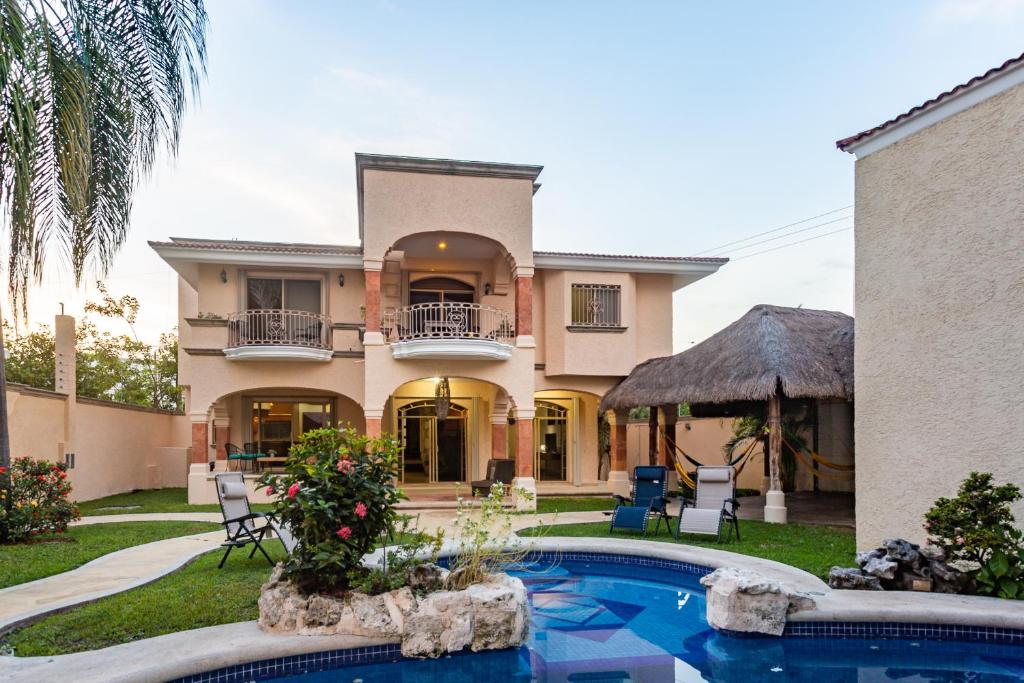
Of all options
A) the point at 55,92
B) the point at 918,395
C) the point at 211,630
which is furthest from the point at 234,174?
the point at 918,395

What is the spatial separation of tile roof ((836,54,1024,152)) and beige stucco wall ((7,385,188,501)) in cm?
1480

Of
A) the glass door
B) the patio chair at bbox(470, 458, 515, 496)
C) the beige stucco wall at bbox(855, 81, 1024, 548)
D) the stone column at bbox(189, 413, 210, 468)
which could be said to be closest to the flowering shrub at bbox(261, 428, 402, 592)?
the beige stucco wall at bbox(855, 81, 1024, 548)

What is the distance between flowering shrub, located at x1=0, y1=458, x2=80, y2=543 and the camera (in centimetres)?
989

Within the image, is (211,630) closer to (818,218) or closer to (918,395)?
(918,395)

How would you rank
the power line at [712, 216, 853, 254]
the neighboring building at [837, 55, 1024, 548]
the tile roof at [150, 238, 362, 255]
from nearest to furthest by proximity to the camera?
1. the neighboring building at [837, 55, 1024, 548]
2. the tile roof at [150, 238, 362, 255]
3. the power line at [712, 216, 853, 254]

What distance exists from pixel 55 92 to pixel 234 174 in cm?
1099

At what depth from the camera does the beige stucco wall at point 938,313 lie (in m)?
7.16

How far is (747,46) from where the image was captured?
50.3 feet

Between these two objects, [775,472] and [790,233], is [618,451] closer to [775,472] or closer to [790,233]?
[775,472]

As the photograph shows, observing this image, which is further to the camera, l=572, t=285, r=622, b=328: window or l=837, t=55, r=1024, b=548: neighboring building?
l=572, t=285, r=622, b=328: window

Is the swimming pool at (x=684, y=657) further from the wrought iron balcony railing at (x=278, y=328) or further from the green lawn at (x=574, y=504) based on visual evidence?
the wrought iron balcony railing at (x=278, y=328)

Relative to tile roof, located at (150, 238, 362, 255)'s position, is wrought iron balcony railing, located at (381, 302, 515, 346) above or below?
below

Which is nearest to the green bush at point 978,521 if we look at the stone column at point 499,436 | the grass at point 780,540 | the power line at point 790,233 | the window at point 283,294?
the grass at point 780,540

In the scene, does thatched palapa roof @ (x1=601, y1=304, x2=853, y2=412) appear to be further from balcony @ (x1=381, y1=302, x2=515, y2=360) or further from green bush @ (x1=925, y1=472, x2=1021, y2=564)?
green bush @ (x1=925, y1=472, x2=1021, y2=564)
